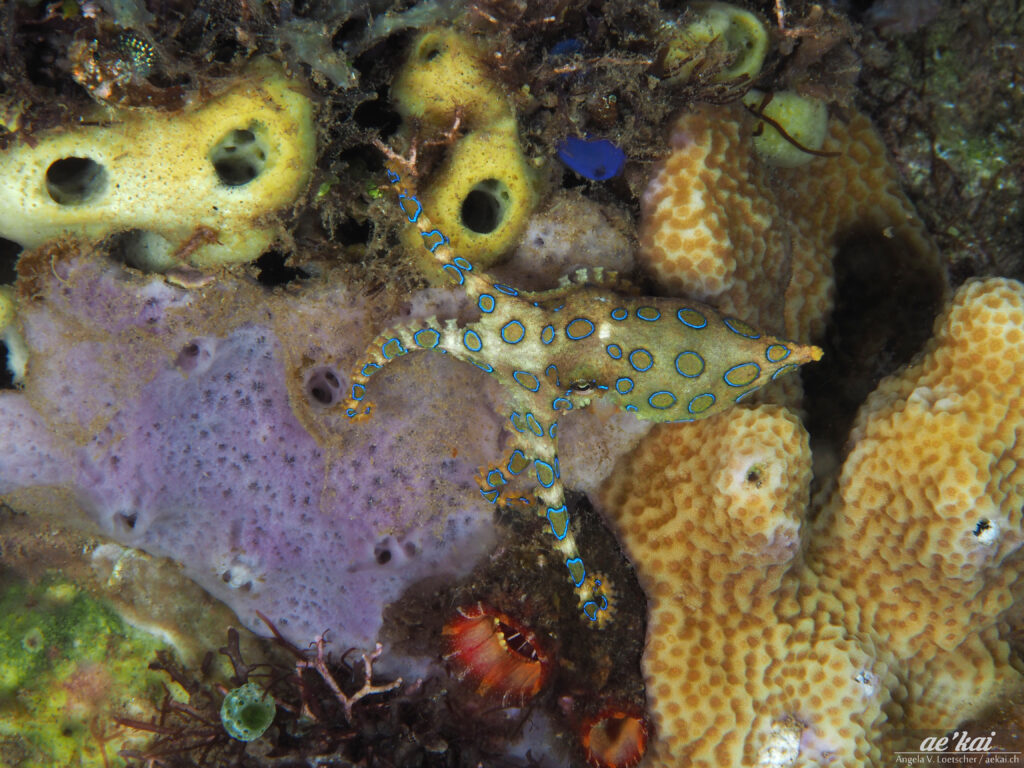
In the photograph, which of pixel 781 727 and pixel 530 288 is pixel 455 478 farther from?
pixel 781 727

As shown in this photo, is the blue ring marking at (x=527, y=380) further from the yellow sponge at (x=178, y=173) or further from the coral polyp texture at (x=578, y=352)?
the yellow sponge at (x=178, y=173)

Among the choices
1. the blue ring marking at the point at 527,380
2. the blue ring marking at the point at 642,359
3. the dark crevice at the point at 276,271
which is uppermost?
the blue ring marking at the point at 642,359

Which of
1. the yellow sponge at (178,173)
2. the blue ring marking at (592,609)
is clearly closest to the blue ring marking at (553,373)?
the blue ring marking at (592,609)

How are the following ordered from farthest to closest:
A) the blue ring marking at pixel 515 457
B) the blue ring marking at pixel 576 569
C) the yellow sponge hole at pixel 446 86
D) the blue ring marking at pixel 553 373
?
the blue ring marking at pixel 515 457, the blue ring marking at pixel 576 569, the blue ring marking at pixel 553 373, the yellow sponge hole at pixel 446 86

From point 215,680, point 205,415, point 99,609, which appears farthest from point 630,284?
point 99,609

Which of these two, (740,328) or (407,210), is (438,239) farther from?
(740,328)

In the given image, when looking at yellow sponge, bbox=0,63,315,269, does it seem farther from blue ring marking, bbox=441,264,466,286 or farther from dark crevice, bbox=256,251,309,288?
blue ring marking, bbox=441,264,466,286

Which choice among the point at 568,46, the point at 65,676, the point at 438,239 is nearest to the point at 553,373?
the point at 438,239
